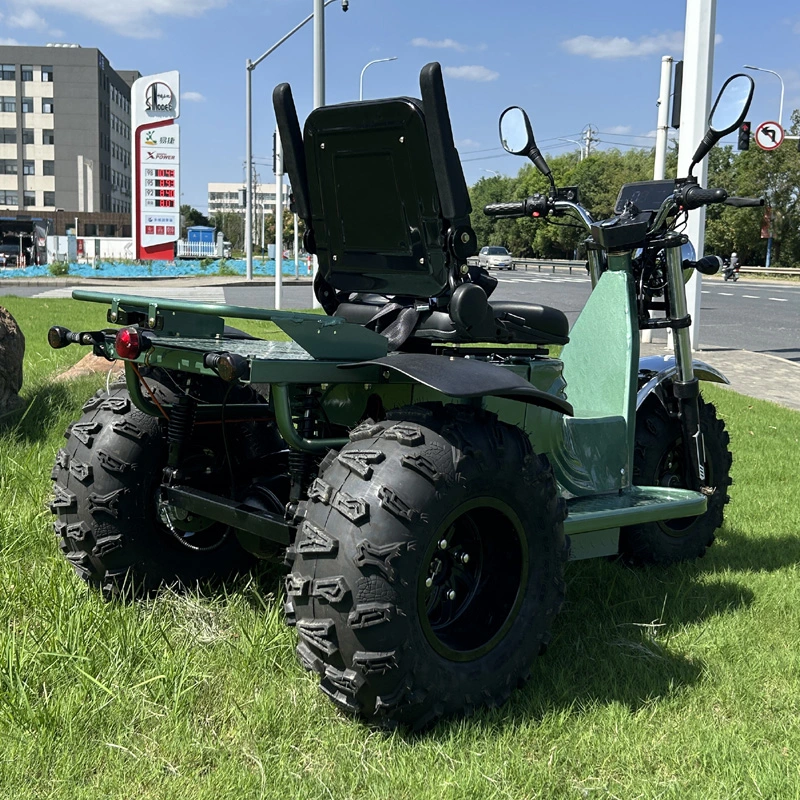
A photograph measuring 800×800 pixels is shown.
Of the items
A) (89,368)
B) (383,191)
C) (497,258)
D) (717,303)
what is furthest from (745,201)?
(497,258)

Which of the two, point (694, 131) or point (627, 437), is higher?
point (694, 131)

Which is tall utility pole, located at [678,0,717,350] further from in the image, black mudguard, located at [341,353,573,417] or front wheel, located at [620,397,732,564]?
black mudguard, located at [341,353,573,417]

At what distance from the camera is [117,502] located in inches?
123

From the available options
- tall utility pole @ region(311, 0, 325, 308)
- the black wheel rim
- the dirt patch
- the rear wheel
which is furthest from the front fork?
tall utility pole @ region(311, 0, 325, 308)

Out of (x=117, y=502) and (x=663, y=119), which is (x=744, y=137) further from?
(x=117, y=502)

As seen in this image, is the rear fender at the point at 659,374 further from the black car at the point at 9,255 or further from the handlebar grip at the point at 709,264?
the black car at the point at 9,255

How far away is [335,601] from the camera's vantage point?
2326mm

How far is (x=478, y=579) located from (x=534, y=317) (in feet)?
3.12

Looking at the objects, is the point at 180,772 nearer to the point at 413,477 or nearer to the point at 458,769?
the point at 458,769

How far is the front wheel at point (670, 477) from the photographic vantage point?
4.00 metres

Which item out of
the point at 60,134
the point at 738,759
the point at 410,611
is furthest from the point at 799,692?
the point at 60,134

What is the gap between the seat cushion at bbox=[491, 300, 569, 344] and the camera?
3.15m

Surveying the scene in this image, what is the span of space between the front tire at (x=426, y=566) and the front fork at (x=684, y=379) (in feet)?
4.63

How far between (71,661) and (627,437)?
7.28ft
